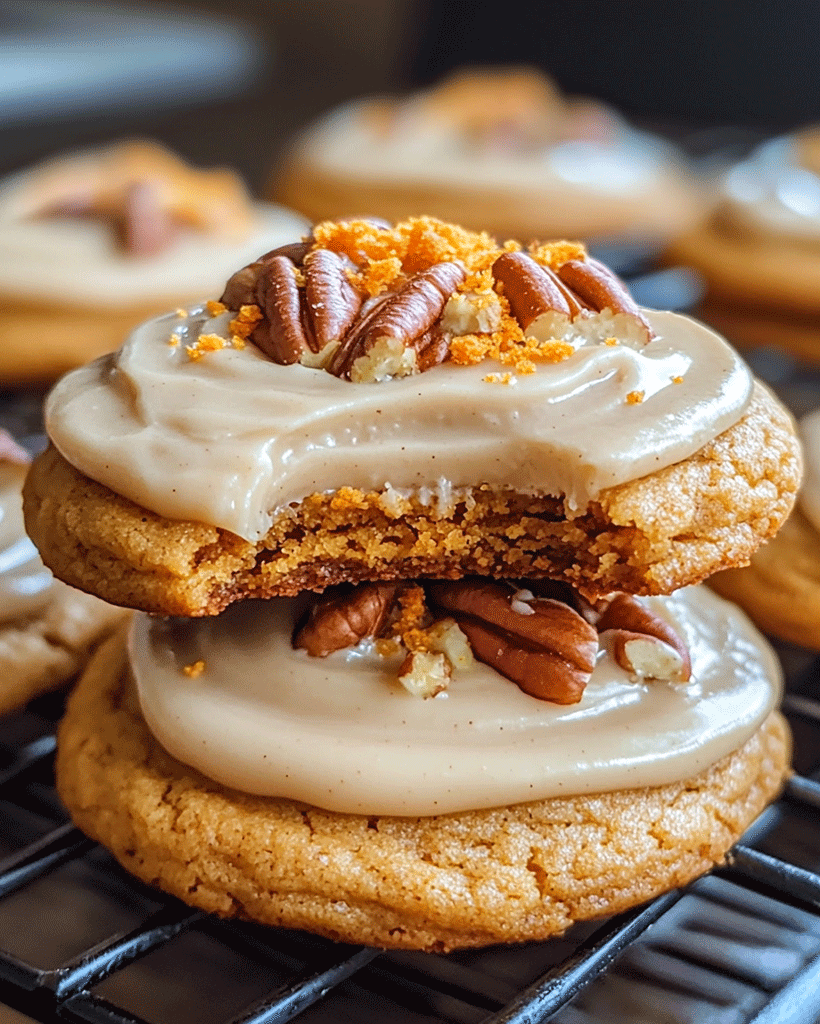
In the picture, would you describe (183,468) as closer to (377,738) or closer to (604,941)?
(377,738)

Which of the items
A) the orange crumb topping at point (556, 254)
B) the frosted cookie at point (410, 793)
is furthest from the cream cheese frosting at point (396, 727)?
the orange crumb topping at point (556, 254)

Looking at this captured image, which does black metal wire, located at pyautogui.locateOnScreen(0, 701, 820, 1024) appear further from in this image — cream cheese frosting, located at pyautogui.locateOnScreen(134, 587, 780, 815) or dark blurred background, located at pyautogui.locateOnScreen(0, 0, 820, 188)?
dark blurred background, located at pyautogui.locateOnScreen(0, 0, 820, 188)

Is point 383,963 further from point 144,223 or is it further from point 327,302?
point 144,223

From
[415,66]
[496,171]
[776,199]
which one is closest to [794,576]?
[776,199]

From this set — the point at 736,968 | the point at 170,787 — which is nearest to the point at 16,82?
the point at 170,787

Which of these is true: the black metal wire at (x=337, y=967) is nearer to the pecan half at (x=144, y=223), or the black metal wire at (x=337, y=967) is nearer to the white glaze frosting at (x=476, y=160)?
the pecan half at (x=144, y=223)

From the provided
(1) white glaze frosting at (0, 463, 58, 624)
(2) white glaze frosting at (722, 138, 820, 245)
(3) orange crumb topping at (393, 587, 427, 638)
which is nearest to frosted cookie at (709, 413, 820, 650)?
(3) orange crumb topping at (393, 587, 427, 638)

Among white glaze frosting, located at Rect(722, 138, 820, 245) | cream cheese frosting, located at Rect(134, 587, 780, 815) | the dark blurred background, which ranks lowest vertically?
the dark blurred background
